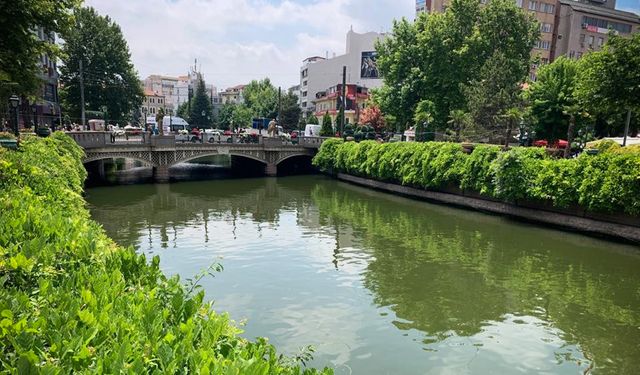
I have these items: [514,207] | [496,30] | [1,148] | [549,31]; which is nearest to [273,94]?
[549,31]

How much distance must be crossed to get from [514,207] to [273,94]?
78.3 meters

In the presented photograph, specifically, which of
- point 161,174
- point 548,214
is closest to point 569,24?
point 548,214

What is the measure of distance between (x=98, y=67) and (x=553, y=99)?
4756 centimetres

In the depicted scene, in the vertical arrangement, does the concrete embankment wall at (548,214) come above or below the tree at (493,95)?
below

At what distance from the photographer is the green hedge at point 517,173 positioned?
17.8 metres

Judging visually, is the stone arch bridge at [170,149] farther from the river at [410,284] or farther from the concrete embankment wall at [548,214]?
the concrete embankment wall at [548,214]

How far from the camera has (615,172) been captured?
17.8 meters

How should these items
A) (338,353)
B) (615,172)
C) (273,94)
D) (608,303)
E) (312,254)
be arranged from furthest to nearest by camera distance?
(273,94)
(615,172)
(312,254)
(608,303)
(338,353)

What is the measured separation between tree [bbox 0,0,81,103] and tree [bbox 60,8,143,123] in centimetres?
4179

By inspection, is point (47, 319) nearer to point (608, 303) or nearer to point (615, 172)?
point (608, 303)

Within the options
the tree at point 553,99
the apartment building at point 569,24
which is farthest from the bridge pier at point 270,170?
the apartment building at point 569,24

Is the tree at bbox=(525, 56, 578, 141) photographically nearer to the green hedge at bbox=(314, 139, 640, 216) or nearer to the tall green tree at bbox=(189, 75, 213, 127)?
the green hedge at bbox=(314, 139, 640, 216)

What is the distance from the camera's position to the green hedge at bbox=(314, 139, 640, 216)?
58.4ft

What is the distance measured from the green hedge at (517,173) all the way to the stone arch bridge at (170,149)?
9.66 m
